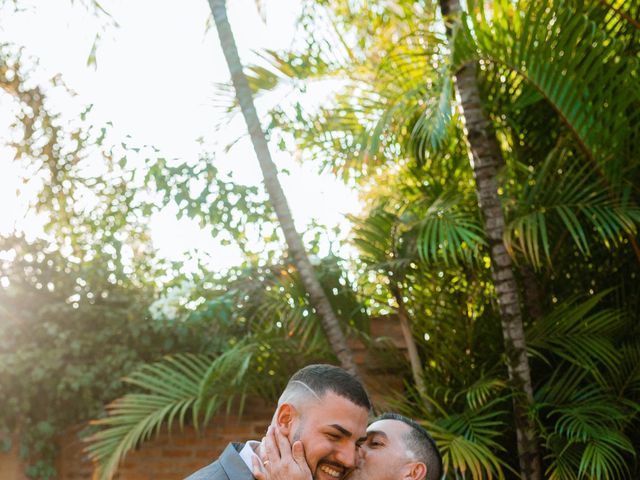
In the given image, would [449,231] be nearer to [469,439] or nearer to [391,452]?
[469,439]

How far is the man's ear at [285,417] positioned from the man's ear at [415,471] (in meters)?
0.51

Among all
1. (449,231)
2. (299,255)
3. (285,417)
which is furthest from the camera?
(299,255)

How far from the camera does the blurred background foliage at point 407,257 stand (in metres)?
6.00

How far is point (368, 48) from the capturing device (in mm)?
7609

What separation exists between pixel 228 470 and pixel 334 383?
0.40 meters

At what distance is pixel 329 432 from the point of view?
2.96 meters

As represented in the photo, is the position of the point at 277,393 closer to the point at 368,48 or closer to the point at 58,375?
the point at 58,375

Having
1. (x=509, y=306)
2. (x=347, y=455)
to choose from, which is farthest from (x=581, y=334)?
(x=347, y=455)

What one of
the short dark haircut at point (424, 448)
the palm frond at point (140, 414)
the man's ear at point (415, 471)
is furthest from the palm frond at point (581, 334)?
the man's ear at point (415, 471)

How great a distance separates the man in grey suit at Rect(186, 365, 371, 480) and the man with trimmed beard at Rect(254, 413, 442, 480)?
0.04m

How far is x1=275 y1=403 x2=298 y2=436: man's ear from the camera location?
301 centimetres

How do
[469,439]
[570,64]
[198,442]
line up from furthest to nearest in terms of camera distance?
[198,442]
[469,439]
[570,64]

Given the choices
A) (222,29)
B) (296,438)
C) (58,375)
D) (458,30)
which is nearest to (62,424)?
(58,375)

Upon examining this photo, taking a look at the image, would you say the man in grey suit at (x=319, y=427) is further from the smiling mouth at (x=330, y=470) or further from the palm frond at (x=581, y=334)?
the palm frond at (x=581, y=334)
